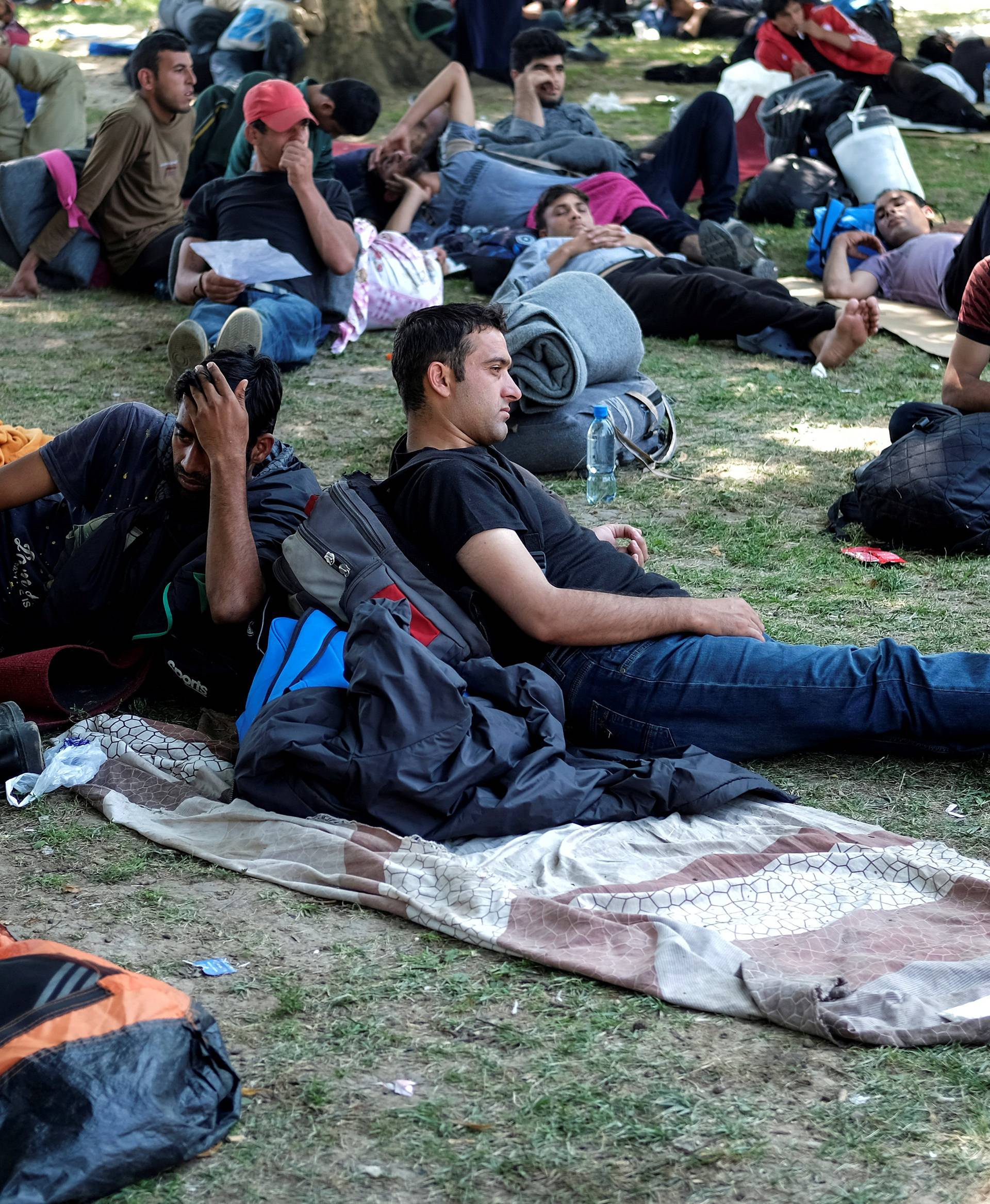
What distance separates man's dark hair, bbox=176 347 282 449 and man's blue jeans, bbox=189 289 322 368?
115 inches

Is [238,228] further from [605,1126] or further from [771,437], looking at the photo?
[605,1126]

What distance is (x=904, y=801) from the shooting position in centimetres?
307

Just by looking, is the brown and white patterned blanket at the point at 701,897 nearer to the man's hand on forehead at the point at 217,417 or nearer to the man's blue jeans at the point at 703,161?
the man's hand on forehead at the point at 217,417

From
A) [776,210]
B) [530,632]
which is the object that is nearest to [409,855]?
[530,632]

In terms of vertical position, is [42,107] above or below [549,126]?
above

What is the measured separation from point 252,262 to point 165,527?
335 centimetres

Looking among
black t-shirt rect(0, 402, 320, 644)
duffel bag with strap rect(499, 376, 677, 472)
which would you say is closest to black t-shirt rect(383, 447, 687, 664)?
black t-shirt rect(0, 402, 320, 644)

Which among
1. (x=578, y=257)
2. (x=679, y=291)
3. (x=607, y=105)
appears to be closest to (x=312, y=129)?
(x=578, y=257)

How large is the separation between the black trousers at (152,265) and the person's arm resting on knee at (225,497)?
4.80 metres

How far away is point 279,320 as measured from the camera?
6438 millimetres

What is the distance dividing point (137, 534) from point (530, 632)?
1.11m

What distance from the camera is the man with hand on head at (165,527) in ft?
10.7

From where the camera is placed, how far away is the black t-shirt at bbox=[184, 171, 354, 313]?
21.9ft

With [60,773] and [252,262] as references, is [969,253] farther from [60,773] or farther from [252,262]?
[60,773]
